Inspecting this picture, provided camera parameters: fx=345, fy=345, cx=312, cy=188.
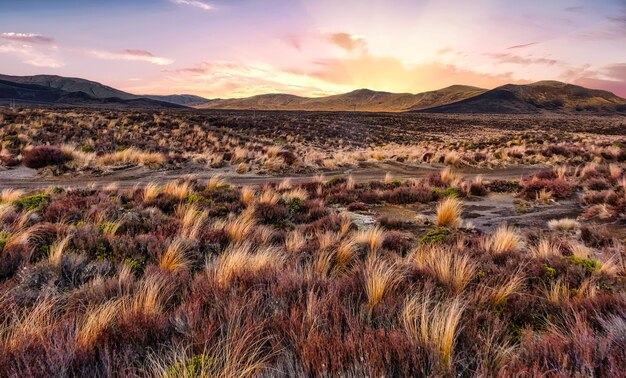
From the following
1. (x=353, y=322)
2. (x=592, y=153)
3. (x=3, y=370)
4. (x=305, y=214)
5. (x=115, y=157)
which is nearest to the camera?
(x=3, y=370)

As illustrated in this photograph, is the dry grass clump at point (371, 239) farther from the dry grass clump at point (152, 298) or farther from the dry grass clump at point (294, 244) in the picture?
the dry grass clump at point (152, 298)


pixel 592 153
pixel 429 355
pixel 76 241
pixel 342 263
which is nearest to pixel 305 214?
pixel 342 263

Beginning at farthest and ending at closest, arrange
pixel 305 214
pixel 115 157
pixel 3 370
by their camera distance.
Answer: pixel 115 157 < pixel 305 214 < pixel 3 370

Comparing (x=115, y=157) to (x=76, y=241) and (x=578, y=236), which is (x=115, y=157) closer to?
(x=76, y=241)

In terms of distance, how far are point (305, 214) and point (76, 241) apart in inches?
213

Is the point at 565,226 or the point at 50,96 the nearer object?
the point at 565,226

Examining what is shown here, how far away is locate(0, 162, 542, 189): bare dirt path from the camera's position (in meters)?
14.0

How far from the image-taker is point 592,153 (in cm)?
2211

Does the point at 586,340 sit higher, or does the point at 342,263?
the point at 586,340

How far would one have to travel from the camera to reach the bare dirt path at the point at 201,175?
45.9ft

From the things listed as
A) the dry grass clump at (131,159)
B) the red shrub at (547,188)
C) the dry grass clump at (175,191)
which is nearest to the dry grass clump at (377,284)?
the dry grass clump at (175,191)

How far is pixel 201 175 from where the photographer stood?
55.0 ft

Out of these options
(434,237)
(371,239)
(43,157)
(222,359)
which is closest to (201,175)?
(43,157)

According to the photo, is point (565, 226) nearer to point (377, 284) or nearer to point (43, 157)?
point (377, 284)
